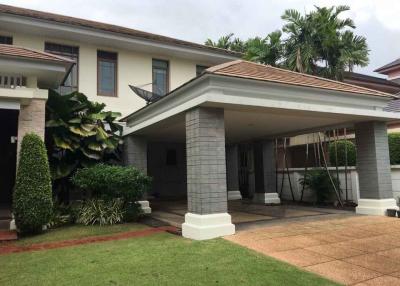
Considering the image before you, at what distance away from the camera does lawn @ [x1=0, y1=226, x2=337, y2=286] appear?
208 inches

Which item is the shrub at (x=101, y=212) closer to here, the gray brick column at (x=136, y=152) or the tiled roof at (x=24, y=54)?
the gray brick column at (x=136, y=152)

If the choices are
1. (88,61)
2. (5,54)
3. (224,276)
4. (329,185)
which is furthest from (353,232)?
(88,61)

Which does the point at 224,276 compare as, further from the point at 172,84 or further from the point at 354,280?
the point at 172,84

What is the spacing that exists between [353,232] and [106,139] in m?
7.41

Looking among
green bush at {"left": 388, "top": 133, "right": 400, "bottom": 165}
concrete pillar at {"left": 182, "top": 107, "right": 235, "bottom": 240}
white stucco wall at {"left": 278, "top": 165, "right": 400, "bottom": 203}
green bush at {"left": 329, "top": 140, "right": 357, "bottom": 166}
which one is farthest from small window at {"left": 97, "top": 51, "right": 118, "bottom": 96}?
green bush at {"left": 388, "top": 133, "right": 400, "bottom": 165}

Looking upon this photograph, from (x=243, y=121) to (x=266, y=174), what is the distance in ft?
15.7

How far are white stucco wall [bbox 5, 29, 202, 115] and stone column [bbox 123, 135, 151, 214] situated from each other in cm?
204

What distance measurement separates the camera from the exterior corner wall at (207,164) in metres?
8.05

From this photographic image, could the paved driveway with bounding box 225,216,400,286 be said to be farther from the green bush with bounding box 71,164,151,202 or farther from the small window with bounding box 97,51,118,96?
the small window with bounding box 97,51,118,96

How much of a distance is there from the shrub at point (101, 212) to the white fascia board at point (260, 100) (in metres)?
2.59

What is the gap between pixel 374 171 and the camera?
10867 mm

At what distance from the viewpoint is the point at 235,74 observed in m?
8.43

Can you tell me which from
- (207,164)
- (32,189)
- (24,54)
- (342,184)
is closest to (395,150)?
(342,184)

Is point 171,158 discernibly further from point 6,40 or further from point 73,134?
point 6,40
